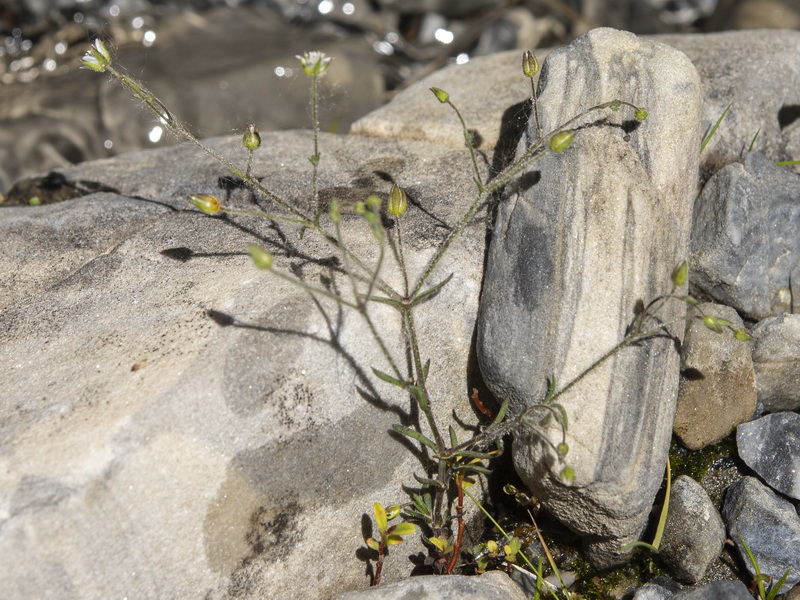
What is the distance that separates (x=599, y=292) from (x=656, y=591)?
1.12 meters

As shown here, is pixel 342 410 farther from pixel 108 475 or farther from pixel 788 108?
pixel 788 108

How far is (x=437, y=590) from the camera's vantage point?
2361 millimetres

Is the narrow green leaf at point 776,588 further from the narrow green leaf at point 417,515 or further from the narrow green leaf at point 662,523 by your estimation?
the narrow green leaf at point 417,515

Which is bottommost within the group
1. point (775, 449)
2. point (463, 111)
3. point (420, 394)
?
point (775, 449)

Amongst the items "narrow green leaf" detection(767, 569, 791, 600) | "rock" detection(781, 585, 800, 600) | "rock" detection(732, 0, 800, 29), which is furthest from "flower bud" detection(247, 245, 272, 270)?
"rock" detection(732, 0, 800, 29)

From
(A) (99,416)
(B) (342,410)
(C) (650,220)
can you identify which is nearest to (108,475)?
(A) (99,416)

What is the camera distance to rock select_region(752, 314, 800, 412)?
2.91 m

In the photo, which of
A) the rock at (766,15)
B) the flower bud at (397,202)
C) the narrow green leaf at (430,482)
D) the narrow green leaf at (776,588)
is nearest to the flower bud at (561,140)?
the flower bud at (397,202)

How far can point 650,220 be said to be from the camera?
101 inches

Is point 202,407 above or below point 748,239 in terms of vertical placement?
below

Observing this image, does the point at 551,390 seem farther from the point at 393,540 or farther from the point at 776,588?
the point at 776,588

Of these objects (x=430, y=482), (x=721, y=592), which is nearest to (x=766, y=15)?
(x=721, y=592)

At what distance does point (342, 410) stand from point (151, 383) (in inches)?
25.3

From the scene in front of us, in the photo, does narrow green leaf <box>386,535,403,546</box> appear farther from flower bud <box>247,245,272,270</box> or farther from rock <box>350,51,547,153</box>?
rock <box>350,51,547,153</box>
